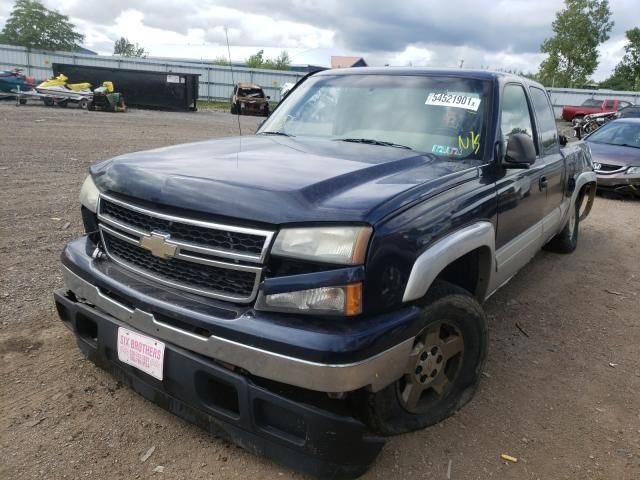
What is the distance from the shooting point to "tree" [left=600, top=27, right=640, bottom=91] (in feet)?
191

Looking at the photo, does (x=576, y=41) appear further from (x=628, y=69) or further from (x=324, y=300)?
(x=324, y=300)

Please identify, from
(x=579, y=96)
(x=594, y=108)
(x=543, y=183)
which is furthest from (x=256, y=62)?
(x=543, y=183)

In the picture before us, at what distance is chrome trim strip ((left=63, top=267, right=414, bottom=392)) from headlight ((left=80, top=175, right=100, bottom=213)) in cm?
70

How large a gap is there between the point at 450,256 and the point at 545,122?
2676 millimetres

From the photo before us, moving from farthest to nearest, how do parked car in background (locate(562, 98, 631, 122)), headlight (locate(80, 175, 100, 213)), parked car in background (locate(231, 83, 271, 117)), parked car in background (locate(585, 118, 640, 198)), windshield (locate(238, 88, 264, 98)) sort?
1. parked car in background (locate(562, 98, 631, 122))
2. windshield (locate(238, 88, 264, 98))
3. parked car in background (locate(231, 83, 271, 117))
4. parked car in background (locate(585, 118, 640, 198))
5. headlight (locate(80, 175, 100, 213))

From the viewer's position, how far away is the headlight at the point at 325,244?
76.5 inches

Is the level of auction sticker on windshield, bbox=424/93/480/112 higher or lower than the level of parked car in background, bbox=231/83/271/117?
higher

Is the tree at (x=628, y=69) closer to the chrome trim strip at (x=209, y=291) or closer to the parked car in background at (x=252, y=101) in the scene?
the parked car in background at (x=252, y=101)

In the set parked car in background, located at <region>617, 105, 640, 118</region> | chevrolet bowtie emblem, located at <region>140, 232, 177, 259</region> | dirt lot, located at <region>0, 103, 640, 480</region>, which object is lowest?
dirt lot, located at <region>0, 103, 640, 480</region>

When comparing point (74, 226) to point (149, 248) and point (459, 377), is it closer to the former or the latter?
point (149, 248)

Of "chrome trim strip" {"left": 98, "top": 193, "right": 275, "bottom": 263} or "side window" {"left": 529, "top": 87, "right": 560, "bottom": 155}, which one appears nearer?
"chrome trim strip" {"left": 98, "top": 193, "right": 275, "bottom": 263}

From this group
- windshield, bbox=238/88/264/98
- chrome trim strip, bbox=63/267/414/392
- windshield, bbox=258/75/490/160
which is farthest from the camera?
windshield, bbox=238/88/264/98

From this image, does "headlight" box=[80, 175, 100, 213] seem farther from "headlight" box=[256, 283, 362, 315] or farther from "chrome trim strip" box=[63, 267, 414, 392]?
"headlight" box=[256, 283, 362, 315]

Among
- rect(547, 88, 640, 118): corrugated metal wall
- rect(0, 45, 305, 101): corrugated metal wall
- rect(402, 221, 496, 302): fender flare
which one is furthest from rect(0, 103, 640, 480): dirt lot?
rect(547, 88, 640, 118): corrugated metal wall
